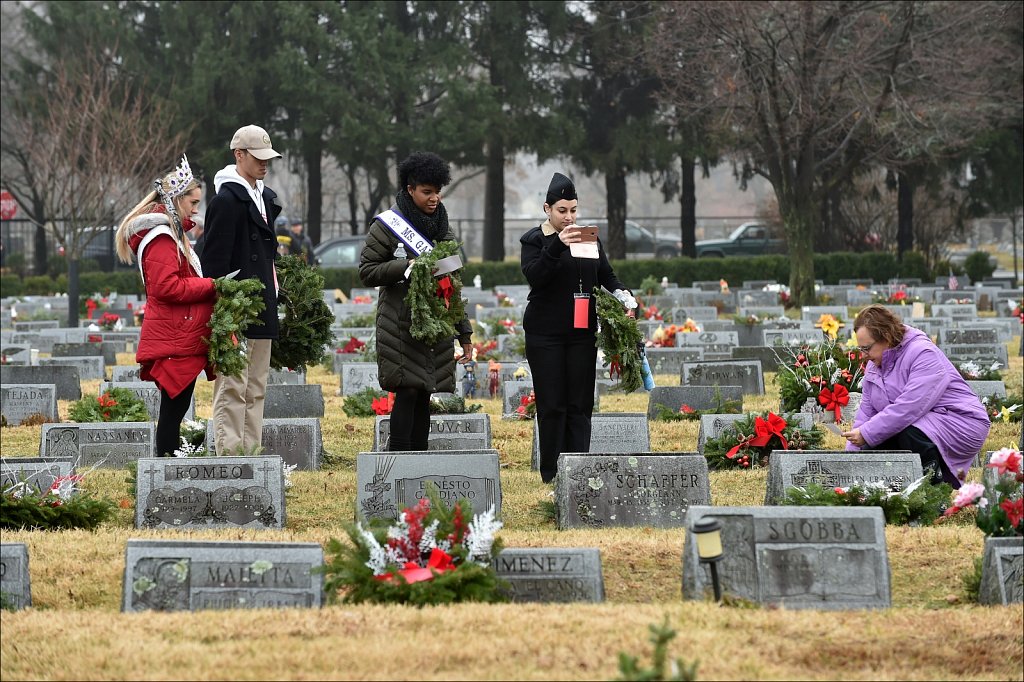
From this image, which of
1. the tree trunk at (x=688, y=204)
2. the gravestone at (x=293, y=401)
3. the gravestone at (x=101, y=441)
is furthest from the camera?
the tree trunk at (x=688, y=204)

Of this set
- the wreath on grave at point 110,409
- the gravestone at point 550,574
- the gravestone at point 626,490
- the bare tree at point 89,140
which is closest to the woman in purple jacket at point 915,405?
the gravestone at point 626,490

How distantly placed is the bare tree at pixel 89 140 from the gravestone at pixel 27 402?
13384mm

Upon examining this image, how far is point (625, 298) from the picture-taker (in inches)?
376

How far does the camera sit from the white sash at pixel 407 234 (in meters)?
9.02

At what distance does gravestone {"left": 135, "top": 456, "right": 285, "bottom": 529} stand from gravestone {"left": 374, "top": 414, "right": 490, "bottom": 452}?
2.26m

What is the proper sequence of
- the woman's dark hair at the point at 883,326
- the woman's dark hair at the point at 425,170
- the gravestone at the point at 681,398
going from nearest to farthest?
1. the woman's dark hair at the point at 425,170
2. the woman's dark hair at the point at 883,326
3. the gravestone at the point at 681,398

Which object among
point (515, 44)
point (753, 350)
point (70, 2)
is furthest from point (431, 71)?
point (753, 350)

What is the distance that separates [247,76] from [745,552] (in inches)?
A: 1328

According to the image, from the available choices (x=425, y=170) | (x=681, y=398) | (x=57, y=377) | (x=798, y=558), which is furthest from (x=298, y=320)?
(x=57, y=377)

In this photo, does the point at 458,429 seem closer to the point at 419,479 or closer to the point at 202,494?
the point at 419,479

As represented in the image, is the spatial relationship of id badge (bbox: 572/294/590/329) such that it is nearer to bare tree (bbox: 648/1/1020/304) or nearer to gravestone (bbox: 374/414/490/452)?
gravestone (bbox: 374/414/490/452)

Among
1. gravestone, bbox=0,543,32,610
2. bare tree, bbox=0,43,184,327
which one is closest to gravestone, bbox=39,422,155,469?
gravestone, bbox=0,543,32,610

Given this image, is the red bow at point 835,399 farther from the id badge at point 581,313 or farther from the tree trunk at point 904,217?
the tree trunk at point 904,217

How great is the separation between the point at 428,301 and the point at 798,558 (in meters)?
2.72
